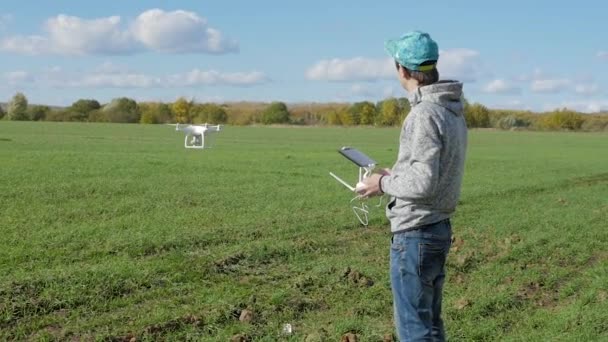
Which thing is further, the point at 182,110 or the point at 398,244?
the point at 182,110

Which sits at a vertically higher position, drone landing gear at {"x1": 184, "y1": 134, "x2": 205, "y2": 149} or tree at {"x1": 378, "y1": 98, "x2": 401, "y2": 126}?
tree at {"x1": 378, "y1": 98, "x2": 401, "y2": 126}

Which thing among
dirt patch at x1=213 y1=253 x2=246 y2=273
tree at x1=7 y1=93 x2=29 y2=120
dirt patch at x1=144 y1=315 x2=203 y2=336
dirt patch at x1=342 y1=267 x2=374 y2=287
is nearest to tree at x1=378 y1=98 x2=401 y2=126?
tree at x1=7 y1=93 x2=29 y2=120

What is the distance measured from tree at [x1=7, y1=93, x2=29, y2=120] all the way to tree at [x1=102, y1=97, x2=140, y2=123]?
31.2 feet

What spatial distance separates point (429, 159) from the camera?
414cm

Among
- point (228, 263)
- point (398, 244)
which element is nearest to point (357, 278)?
point (228, 263)

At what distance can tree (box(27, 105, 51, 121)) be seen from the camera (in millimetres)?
92613

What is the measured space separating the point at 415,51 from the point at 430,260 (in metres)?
1.20

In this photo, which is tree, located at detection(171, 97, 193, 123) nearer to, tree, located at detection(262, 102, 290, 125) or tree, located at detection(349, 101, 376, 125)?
tree, located at detection(262, 102, 290, 125)

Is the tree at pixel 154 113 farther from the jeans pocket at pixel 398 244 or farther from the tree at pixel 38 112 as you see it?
the jeans pocket at pixel 398 244

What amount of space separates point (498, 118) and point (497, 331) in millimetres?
103758

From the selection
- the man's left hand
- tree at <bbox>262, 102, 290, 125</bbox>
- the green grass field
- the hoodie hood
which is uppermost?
the hoodie hood

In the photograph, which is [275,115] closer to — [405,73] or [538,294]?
[538,294]

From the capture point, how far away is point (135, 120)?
100 meters

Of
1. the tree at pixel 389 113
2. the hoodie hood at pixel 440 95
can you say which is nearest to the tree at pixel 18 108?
the tree at pixel 389 113
